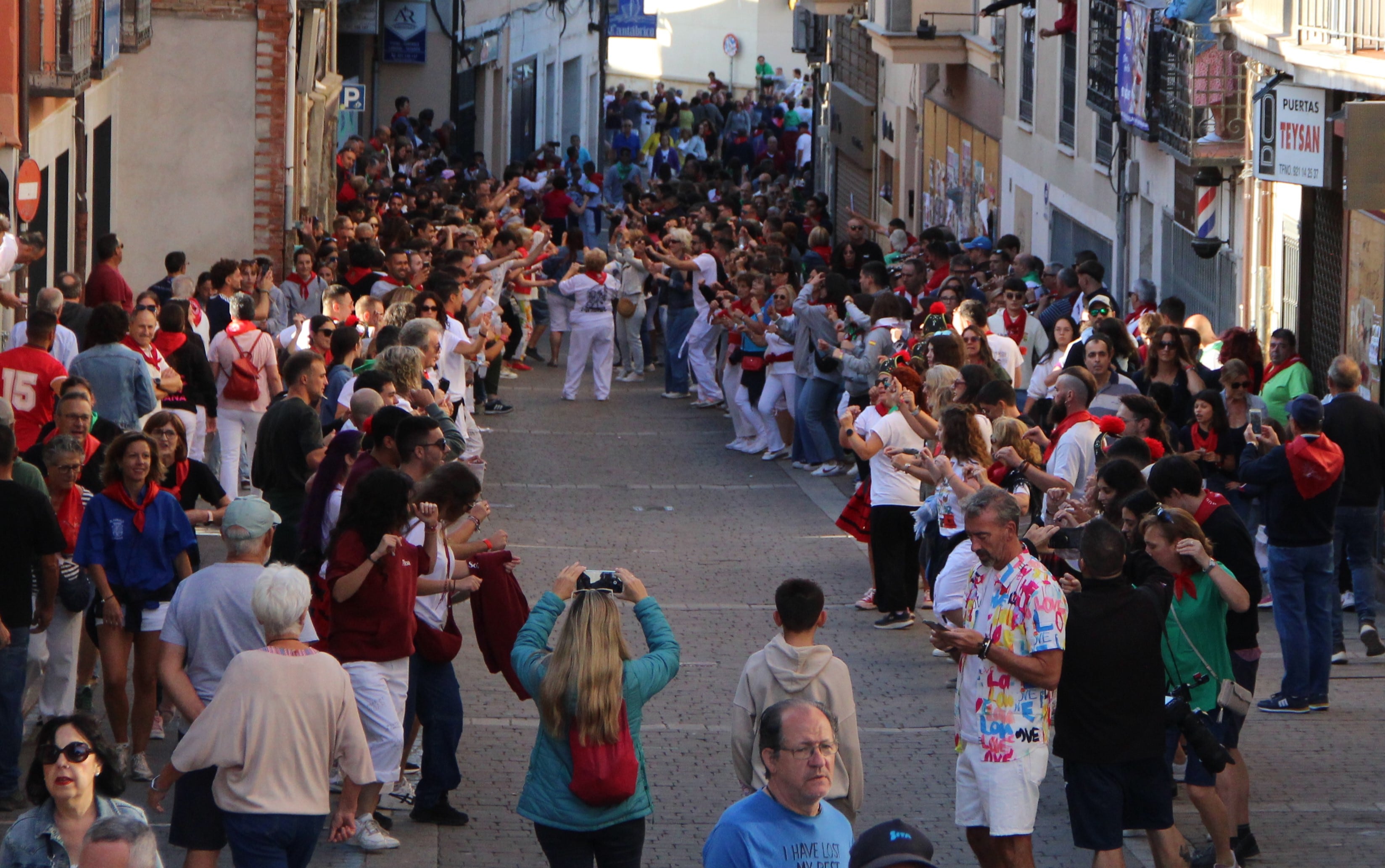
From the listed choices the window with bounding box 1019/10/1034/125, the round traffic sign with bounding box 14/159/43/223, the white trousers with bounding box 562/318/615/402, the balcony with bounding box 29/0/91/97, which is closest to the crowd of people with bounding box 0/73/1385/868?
the round traffic sign with bounding box 14/159/43/223

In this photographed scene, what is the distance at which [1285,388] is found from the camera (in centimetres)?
1348

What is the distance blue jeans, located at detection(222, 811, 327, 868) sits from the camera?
6.44 m

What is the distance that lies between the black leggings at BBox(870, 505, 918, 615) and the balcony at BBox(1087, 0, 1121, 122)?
8768mm

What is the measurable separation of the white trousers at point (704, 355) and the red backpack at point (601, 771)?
1585 cm

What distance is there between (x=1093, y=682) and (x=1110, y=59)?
571 inches

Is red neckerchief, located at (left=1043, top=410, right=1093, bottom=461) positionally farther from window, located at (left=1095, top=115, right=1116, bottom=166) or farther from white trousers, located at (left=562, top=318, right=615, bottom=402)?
white trousers, located at (left=562, top=318, right=615, bottom=402)

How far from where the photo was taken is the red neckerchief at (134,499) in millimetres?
8508

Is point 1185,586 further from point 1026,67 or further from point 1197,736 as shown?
point 1026,67

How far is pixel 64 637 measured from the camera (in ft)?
29.4

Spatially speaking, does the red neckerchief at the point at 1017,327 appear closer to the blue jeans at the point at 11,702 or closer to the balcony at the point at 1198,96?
the balcony at the point at 1198,96

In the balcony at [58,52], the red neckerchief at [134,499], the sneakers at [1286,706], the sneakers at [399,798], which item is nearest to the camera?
the red neckerchief at [134,499]

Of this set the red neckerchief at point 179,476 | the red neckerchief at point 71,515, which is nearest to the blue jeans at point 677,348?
the red neckerchief at point 179,476

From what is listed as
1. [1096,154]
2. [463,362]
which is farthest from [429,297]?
[1096,154]

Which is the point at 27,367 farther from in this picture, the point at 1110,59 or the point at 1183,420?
the point at 1110,59
